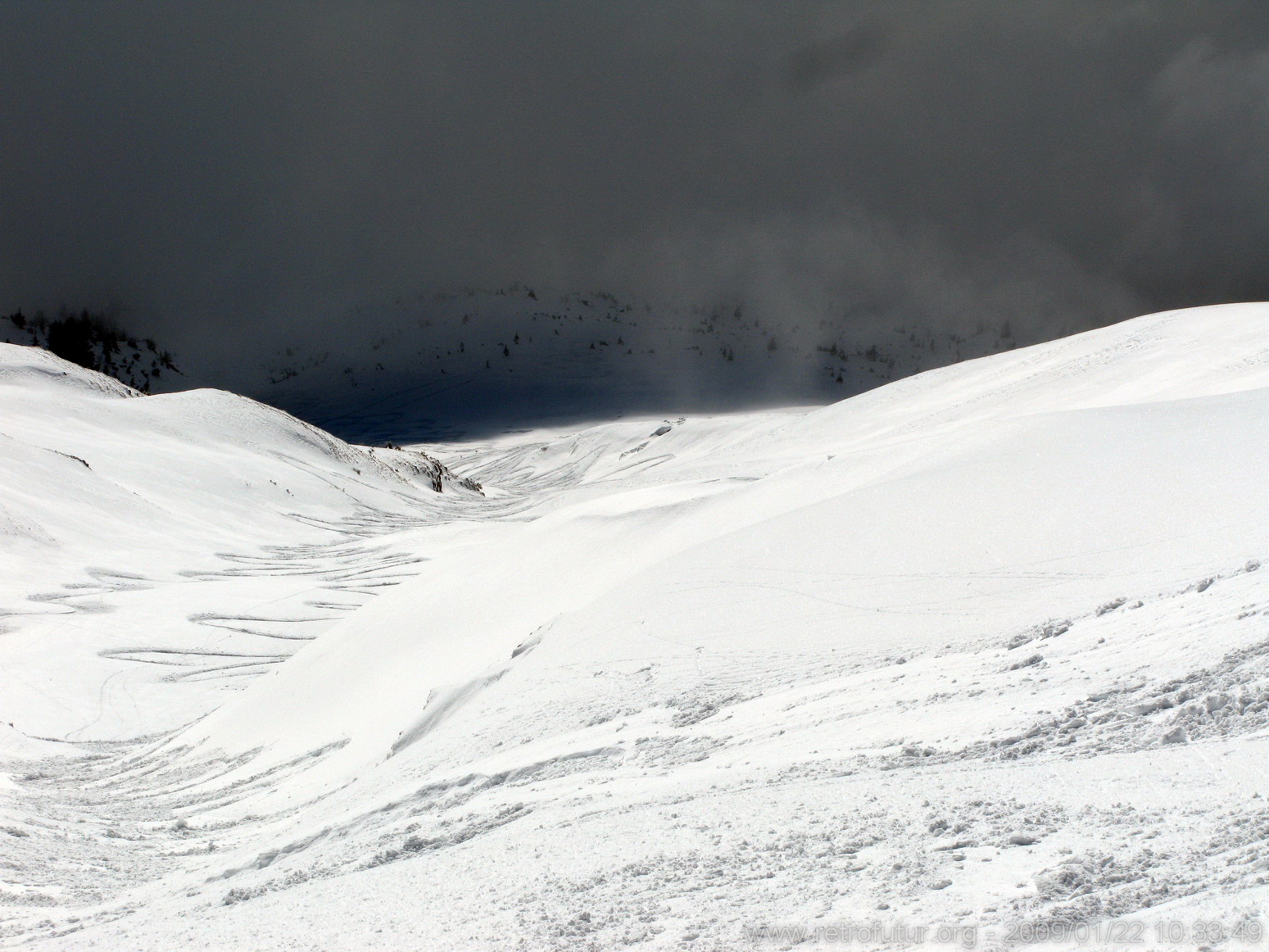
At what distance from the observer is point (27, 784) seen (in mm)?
7746

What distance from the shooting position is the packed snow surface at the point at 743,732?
2.89m

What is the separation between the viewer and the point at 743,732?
4637mm

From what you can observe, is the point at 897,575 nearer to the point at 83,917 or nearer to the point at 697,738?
the point at 697,738

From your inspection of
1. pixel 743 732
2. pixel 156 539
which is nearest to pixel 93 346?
pixel 156 539

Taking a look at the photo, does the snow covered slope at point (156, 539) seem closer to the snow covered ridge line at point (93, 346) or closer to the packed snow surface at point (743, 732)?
the packed snow surface at point (743, 732)

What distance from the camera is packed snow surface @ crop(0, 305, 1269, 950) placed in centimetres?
289

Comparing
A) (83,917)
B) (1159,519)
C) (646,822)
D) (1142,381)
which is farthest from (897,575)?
(1142,381)
